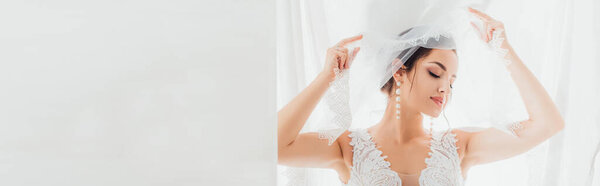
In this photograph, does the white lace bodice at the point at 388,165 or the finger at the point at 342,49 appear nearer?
the finger at the point at 342,49

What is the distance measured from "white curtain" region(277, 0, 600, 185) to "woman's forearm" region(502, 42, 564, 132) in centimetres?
3

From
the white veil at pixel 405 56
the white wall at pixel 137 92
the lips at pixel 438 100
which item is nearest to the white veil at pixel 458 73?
the white veil at pixel 405 56

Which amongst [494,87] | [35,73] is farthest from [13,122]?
[494,87]

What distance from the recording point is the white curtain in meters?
0.74

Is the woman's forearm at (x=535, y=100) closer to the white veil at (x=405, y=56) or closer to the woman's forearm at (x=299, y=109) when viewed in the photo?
the white veil at (x=405, y=56)

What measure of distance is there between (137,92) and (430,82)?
0.83 metres

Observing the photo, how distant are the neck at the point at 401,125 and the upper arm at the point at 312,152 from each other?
4.3 inches

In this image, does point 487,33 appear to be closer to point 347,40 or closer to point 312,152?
point 347,40

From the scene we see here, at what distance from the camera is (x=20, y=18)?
18 centimetres

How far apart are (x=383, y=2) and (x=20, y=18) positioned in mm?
546

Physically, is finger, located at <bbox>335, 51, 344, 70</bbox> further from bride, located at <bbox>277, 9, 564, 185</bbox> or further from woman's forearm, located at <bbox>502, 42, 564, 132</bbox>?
woman's forearm, located at <bbox>502, 42, 564, 132</bbox>

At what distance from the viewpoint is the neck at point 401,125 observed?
3.54 feet

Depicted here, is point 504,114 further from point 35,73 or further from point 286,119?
point 35,73

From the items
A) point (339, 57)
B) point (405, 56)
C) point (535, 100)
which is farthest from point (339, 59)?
point (535, 100)
